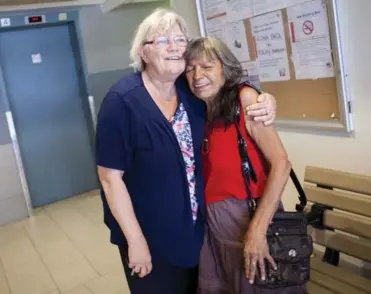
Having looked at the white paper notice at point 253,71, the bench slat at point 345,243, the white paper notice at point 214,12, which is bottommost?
the bench slat at point 345,243

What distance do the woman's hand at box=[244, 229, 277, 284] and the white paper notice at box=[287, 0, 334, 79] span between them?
970mm

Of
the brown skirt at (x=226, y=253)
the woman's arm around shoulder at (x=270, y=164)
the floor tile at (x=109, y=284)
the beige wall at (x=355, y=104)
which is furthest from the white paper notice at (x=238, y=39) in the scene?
the floor tile at (x=109, y=284)

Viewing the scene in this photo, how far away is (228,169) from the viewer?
1362 mm

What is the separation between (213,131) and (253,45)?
1090 millimetres

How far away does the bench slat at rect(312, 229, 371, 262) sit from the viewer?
1.76 m

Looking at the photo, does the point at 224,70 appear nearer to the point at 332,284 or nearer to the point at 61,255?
the point at 332,284

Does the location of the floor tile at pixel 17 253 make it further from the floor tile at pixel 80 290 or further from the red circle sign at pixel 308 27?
the red circle sign at pixel 308 27

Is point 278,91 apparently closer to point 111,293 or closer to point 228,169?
point 228,169

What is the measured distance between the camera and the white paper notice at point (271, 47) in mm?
2092

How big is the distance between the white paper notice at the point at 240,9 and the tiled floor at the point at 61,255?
1.90 metres

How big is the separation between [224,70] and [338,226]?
1.01 metres

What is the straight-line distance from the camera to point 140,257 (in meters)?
1.39

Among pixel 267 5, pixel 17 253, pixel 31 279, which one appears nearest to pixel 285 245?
pixel 267 5

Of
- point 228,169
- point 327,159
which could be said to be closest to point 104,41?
point 327,159
